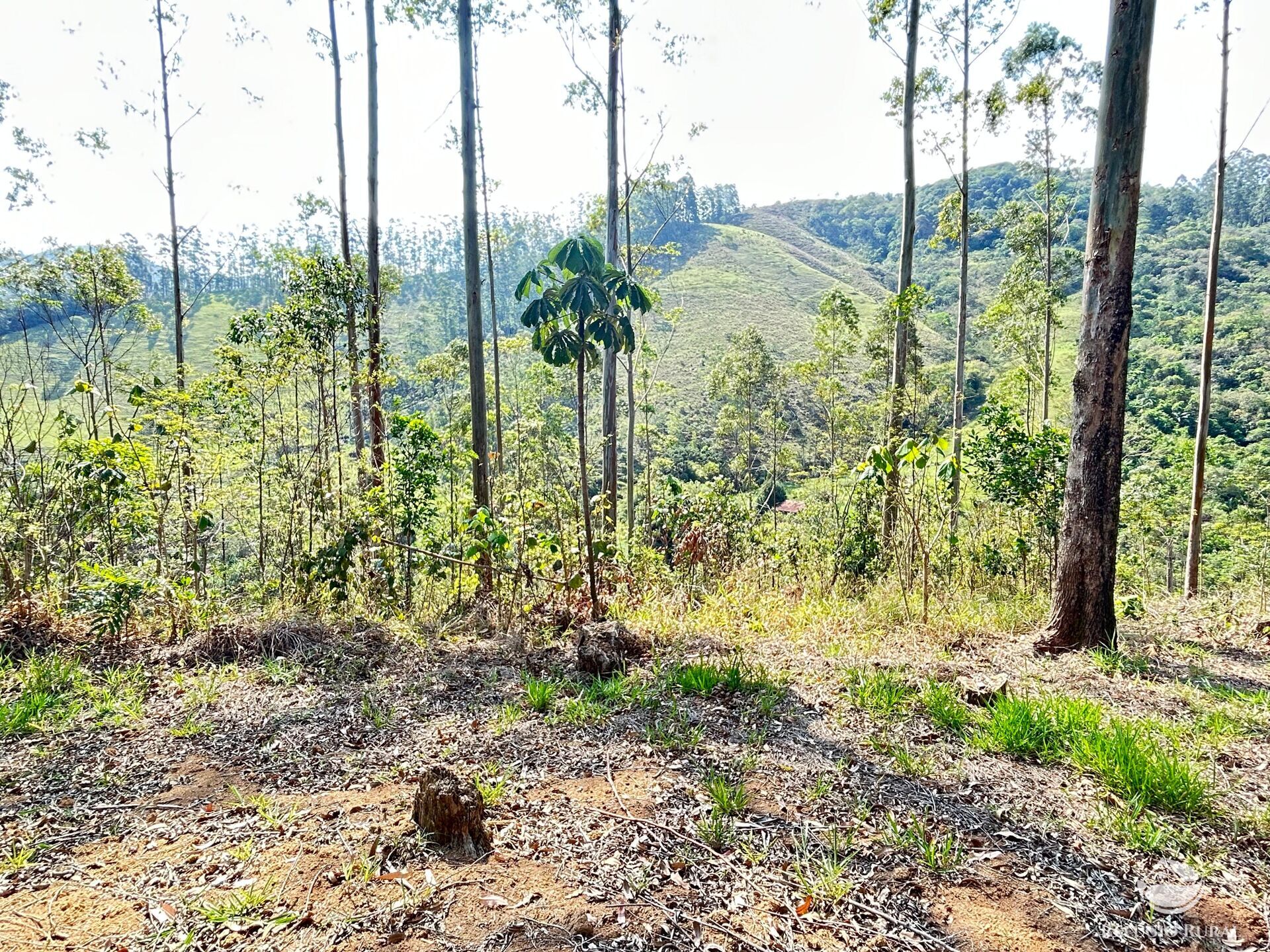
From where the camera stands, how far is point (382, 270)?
33.7 ft

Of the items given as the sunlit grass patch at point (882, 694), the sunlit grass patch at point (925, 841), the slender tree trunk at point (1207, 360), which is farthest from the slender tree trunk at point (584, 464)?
the slender tree trunk at point (1207, 360)

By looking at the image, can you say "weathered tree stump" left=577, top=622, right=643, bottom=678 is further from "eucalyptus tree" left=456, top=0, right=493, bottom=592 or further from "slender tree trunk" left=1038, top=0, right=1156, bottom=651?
"slender tree trunk" left=1038, top=0, right=1156, bottom=651

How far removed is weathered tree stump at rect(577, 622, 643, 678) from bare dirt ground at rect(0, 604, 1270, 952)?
28 cm

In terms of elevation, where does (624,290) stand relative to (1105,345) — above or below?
above

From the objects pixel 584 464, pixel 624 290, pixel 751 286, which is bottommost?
pixel 584 464

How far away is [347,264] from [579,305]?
138 inches

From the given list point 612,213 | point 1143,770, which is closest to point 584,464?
point 1143,770

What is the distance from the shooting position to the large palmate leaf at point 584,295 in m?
3.96

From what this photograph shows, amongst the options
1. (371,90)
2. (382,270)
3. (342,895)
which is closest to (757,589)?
(342,895)

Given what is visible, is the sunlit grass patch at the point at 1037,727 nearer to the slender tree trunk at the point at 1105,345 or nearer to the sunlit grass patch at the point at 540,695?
the slender tree trunk at the point at 1105,345

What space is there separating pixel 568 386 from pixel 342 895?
15.5m

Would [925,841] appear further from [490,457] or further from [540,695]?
[490,457]

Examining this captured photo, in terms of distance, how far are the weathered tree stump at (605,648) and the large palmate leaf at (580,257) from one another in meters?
2.31

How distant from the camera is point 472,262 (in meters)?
5.78
